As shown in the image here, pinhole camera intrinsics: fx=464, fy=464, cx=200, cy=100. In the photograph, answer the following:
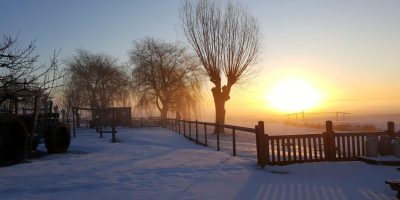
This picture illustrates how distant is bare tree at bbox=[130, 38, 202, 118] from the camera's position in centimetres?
5522

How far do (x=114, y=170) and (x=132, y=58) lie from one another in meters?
45.7

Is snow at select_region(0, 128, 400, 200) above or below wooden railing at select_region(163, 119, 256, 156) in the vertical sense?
below

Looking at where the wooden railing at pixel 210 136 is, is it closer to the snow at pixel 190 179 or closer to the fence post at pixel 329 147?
the snow at pixel 190 179

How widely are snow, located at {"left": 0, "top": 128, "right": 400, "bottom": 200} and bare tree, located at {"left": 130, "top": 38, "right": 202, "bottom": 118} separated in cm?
4105

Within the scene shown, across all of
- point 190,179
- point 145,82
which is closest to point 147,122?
point 145,82

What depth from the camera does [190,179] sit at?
10.2 m

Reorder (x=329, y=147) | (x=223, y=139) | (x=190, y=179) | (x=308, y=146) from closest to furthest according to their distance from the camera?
(x=190, y=179), (x=329, y=147), (x=308, y=146), (x=223, y=139)

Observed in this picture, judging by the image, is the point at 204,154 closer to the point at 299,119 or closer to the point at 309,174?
the point at 309,174

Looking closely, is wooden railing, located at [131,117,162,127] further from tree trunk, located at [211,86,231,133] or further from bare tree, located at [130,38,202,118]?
tree trunk, located at [211,86,231,133]

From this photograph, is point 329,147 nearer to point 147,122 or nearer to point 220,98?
point 220,98

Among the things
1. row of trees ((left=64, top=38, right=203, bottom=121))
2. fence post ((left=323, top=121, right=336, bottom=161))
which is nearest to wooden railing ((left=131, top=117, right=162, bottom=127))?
row of trees ((left=64, top=38, right=203, bottom=121))

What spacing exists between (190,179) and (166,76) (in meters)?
45.7

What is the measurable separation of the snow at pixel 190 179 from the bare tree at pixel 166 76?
4105 centimetres

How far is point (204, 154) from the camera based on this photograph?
15438mm
